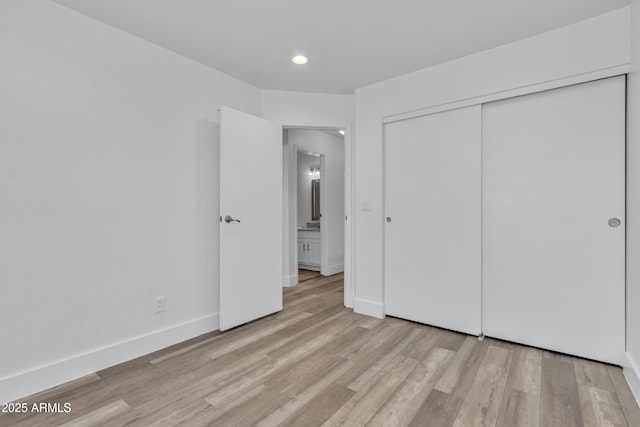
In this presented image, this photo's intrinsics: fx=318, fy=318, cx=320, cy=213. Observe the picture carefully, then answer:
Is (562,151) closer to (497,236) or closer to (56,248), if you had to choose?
A: (497,236)

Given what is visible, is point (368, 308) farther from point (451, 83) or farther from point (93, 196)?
point (93, 196)

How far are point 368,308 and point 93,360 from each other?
225cm

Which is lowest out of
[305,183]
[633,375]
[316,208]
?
[633,375]

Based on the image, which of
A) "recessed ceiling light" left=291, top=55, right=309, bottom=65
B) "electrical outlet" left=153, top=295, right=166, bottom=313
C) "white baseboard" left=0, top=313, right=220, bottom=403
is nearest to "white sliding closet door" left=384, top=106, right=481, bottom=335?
"recessed ceiling light" left=291, top=55, right=309, bottom=65

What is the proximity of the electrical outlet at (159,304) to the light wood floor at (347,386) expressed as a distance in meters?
0.30

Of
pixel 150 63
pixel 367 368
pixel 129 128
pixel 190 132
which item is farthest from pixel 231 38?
pixel 367 368

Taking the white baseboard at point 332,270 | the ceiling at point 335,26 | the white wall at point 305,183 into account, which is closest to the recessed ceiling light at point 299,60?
the ceiling at point 335,26

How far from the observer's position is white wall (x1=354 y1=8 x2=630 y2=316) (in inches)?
82.3

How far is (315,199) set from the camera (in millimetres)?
6148

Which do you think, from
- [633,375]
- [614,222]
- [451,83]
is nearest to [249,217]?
[451,83]

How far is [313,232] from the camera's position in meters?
5.34

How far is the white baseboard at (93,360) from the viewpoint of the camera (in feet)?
5.84

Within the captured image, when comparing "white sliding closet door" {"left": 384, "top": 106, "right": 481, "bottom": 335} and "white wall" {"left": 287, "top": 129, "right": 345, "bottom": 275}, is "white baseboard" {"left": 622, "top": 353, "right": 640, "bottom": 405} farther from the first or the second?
"white wall" {"left": 287, "top": 129, "right": 345, "bottom": 275}

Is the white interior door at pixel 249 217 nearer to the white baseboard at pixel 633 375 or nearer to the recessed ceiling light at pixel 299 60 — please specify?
the recessed ceiling light at pixel 299 60
